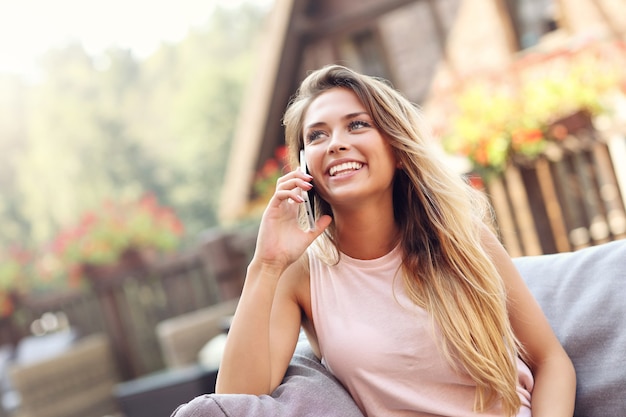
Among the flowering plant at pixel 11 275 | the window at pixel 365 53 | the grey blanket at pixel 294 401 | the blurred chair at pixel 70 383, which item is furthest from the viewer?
the window at pixel 365 53

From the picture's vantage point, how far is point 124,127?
34.0 metres

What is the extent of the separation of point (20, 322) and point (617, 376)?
767 cm

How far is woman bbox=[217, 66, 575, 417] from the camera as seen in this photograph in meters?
1.75

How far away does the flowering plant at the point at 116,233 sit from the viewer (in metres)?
6.70

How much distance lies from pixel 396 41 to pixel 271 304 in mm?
8016

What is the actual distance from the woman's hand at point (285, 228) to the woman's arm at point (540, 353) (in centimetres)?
49

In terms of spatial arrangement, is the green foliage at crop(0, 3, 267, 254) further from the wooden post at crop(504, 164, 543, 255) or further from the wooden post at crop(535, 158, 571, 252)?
the wooden post at crop(535, 158, 571, 252)

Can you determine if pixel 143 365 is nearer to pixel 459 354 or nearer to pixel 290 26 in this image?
pixel 290 26

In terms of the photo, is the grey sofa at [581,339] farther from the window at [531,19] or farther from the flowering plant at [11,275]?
the window at [531,19]

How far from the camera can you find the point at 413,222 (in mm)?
1980

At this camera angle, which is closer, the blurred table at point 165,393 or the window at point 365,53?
the blurred table at point 165,393

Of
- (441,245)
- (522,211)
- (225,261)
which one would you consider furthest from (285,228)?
(225,261)

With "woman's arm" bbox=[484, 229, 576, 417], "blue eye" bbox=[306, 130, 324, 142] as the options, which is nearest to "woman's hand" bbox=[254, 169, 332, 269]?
"blue eye" bbox=[306, 130, 324, 142]

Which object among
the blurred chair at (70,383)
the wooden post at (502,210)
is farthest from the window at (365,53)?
the wooden post at (502,210)
